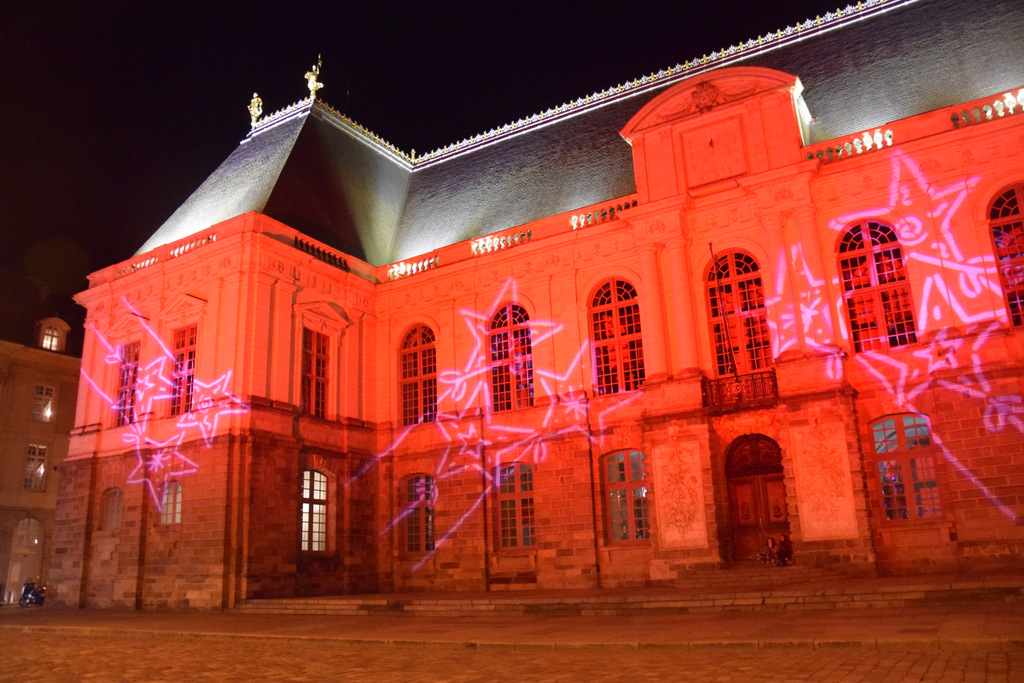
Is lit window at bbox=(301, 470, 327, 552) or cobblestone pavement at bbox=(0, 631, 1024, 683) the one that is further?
lit window at bbox=(301, 470, 327, 552)

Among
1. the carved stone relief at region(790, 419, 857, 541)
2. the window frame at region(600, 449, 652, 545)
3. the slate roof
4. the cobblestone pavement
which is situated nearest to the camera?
the cobblestone pavement

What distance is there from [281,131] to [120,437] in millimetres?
11220

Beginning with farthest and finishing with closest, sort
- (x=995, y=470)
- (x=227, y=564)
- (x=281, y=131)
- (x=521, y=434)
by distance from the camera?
(x=281, y=131) < (x=521, y=434) < (x=227, y=564) < (x=995, y=470)

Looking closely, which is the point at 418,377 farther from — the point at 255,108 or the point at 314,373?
the point at 255,108

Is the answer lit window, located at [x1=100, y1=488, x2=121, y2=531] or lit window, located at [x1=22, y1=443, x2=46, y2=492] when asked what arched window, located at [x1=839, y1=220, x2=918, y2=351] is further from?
lit window, located at [x1=22, y1=443, x2=46, y2=492]

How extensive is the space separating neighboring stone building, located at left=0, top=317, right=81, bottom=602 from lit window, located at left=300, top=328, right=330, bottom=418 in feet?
41.8

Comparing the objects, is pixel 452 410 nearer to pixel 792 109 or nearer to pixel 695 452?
pixel 695 452

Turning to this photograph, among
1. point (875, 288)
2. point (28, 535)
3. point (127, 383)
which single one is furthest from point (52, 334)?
point (875, 288)

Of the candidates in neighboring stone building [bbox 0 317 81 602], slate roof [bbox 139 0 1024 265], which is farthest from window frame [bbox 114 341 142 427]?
neighboring stone building [bbox 0 317 81 602]

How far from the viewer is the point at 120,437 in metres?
22.8

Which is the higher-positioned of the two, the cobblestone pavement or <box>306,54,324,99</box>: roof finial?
<box>306,54,324,99</box>: roof finial

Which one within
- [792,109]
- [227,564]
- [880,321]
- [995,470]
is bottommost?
[227,564]

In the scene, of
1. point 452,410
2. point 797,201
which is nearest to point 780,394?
point 797,201

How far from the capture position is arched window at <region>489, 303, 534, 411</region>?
22141 millimetres
